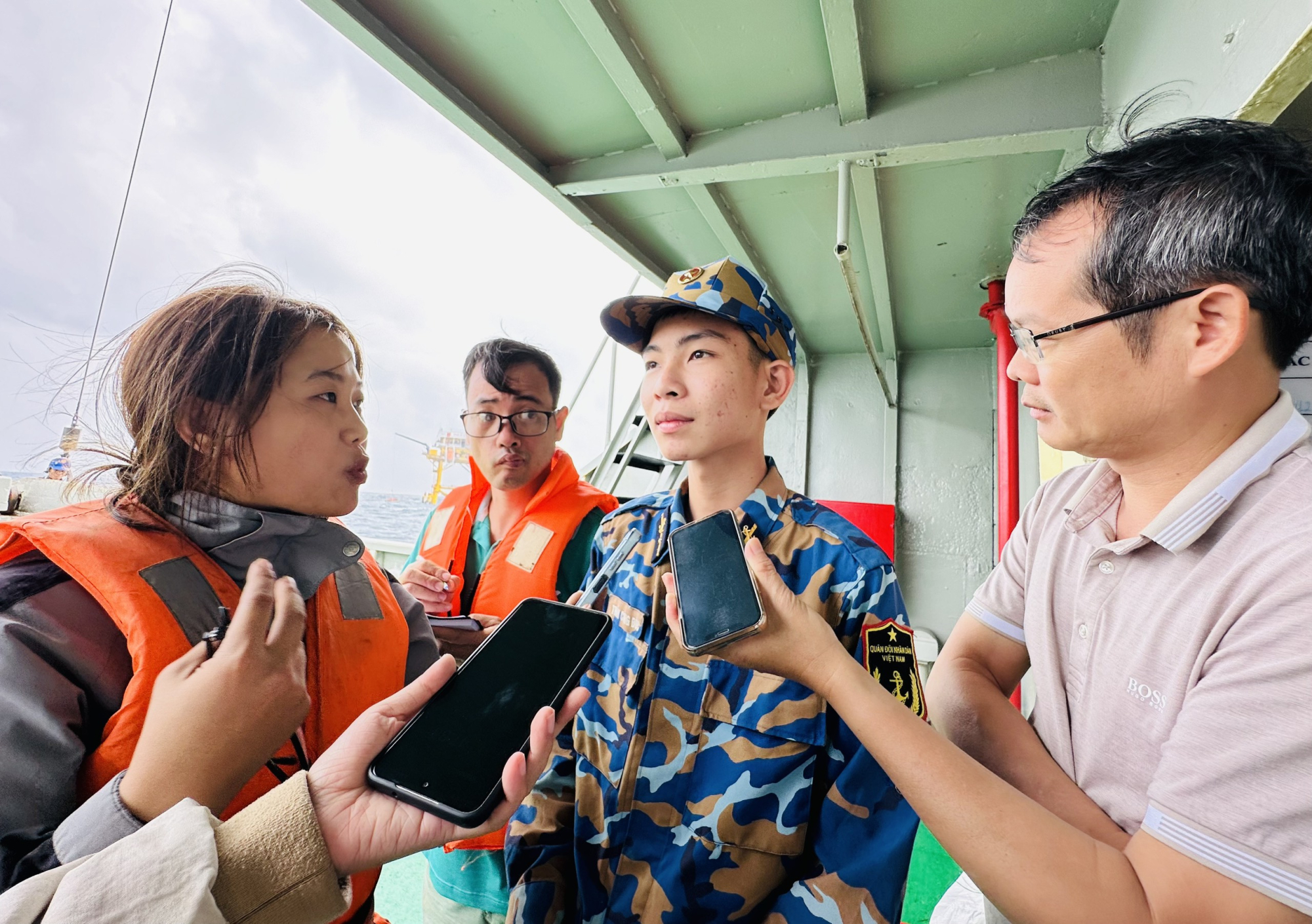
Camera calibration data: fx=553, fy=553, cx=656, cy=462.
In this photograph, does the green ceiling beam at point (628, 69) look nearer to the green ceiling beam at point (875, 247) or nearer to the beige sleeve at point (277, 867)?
the green ceiling beam at point (875, 247)

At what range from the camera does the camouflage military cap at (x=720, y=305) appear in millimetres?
1255

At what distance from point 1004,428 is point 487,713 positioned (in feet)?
14.3

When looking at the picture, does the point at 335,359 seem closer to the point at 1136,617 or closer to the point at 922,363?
the point at 1136,617

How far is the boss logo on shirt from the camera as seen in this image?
74 centimetres

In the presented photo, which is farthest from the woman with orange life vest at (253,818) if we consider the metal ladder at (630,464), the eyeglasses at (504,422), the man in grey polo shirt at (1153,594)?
the metal ladder at (630,464)

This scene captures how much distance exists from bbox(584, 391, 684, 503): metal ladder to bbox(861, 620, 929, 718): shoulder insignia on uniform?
122 inches

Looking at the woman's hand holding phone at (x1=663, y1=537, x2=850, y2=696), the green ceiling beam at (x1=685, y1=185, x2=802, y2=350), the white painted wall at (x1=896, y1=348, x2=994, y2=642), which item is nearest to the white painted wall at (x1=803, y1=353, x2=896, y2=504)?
the white painted wall at (x1=896, y1=348, x2=994, y2=642)

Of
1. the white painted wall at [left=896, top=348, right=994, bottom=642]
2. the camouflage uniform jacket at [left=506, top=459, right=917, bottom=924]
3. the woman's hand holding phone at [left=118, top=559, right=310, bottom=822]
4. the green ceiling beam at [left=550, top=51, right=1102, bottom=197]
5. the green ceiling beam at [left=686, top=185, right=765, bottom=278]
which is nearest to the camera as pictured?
the woman's hand holding phone at [left=118, top=559, right=310, bottom=822]

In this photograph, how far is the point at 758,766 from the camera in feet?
3.30

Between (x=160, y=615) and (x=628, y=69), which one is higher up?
(x=628, y=69)

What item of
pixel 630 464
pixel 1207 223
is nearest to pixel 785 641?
pixel 1207 223

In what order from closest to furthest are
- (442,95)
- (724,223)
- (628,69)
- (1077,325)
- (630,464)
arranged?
(1077,325) → (628,69) → (442,95) → (724,223) → (630,464)

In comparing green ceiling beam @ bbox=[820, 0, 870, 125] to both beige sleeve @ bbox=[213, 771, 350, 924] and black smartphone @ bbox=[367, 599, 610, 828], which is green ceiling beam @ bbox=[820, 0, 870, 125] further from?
beige sleeve @ bbox=[213, 771, 350, 924]

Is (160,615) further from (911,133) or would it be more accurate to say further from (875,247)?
(875,247)
